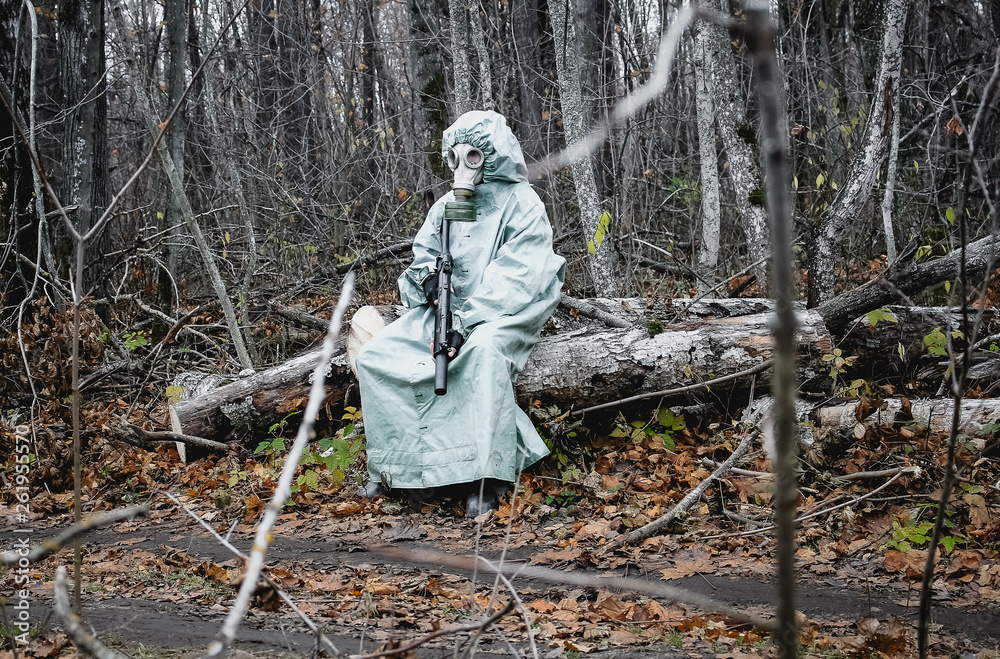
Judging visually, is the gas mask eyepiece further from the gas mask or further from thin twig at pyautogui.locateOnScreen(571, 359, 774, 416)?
thin twig at pyautogui.locateOnScreen(571, 359, 774, 416)

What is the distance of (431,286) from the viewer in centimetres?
502

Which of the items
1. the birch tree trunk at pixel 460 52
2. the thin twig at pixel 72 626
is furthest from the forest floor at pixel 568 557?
the birch tree trunk at pixel 460 52

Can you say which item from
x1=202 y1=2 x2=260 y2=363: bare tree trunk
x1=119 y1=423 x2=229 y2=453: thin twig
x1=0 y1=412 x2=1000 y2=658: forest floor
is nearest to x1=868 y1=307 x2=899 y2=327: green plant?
x1=0 y1=412 x2=1000 y2=658: forest floor

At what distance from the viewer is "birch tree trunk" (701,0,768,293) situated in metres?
6.20

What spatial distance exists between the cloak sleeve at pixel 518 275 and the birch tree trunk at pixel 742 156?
1960mm

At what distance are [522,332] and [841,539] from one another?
205 cm

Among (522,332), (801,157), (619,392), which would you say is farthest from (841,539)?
(801,157)

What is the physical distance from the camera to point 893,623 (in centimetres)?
265

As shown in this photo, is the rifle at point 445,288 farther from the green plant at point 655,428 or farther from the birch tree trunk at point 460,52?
the birch tree trunk at point 460,52

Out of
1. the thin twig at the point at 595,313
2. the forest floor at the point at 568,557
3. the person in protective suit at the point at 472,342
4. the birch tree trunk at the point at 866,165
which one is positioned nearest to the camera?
the forest floor at the point at 568,557

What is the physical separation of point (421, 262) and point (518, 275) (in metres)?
0.74

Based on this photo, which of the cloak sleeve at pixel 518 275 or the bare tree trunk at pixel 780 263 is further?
the cloak sleeve at pixel 518 275

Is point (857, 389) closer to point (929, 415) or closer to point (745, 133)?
point (929, 415)

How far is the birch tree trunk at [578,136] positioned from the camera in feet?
21.7
